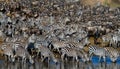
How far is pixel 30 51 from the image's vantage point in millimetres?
22375

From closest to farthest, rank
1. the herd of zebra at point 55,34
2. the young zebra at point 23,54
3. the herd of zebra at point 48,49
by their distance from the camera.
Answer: the young zebra at point 23,54 < the herd of zebra at point 48,49 < the herd of zebra at point 55,34

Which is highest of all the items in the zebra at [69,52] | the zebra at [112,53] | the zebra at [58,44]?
the zebra at [58,44]

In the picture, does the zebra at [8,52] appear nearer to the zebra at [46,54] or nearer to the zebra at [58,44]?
the zebra at [46,54]

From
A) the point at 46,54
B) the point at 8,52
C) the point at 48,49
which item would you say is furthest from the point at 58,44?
the point at 8,52

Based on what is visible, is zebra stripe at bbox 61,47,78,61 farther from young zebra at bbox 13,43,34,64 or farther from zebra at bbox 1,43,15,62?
zebra at bbox 1,43,15,62

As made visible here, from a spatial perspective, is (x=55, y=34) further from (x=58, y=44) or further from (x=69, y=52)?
(x=69, y=52)

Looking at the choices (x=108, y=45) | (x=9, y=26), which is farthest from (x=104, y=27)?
(x=9, y=26)

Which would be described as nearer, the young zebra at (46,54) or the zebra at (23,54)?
the zebra at (23,54)

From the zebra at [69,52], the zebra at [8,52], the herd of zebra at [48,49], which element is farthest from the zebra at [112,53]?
the zebra at [8,52]

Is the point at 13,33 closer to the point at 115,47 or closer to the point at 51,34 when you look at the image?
the point at 51,34

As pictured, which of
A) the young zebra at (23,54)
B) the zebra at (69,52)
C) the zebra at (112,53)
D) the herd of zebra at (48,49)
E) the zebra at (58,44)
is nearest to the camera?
the young zebra at (23,54)

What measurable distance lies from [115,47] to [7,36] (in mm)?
6042

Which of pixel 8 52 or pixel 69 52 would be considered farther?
pixel 69 52

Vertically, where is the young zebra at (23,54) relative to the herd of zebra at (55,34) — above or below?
above
